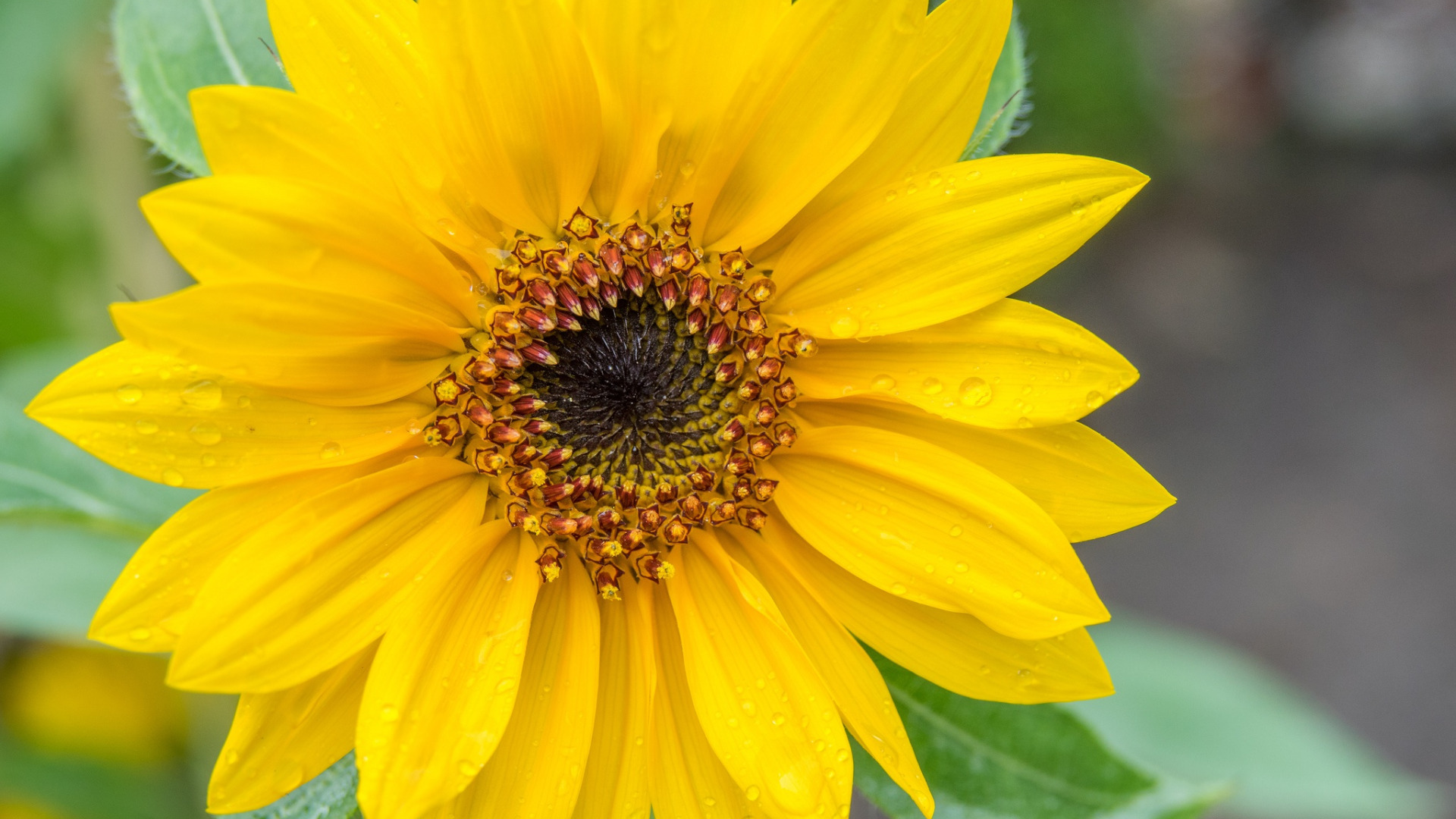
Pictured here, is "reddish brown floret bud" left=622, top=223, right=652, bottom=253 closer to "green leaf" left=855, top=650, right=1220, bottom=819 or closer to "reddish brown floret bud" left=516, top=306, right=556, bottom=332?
"reddish brown floret bud" left=516, top=306, right=556, bottom=332

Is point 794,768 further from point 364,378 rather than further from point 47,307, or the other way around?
point 47,307

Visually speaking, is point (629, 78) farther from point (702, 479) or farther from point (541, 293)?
point (702, 479)

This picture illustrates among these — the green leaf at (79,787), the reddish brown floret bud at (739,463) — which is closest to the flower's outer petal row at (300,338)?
Answer: the reddish brown floret bud at (739,463)

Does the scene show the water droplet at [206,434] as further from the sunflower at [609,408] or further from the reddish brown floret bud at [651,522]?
the reddish brown floret bud at [651,522]

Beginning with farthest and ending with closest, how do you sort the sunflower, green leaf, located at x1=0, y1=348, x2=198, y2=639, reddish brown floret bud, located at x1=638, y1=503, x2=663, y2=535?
green leaf, located at x1=0, y1=348, x2=198, y2=639
reddish brown floret bud, located at x1=638, y1=503, x2=663, y2=535
the sunflower

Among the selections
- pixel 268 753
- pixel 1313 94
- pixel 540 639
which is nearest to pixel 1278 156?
pixel 1313 94

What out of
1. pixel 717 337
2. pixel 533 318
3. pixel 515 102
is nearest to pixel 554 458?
pixel 533 318

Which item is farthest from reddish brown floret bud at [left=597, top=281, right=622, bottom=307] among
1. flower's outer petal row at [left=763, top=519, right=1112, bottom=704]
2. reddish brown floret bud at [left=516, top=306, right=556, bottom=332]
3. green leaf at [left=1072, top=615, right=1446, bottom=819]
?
green leaf at [left=1072, top=615, right=1446, bottom=819]
